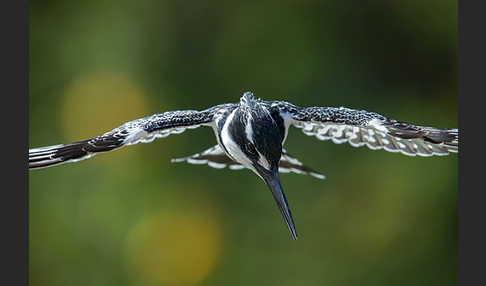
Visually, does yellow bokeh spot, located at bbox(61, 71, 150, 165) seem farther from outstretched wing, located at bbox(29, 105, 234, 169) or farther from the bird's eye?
the bird's eye

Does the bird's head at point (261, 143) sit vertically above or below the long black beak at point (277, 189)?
above

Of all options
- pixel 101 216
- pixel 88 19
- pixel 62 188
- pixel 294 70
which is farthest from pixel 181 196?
pixel 88 19

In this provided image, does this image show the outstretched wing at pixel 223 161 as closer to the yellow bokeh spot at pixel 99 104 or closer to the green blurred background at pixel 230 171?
the green blurred background at pixel 230 171

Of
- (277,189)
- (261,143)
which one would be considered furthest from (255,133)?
(277,189)

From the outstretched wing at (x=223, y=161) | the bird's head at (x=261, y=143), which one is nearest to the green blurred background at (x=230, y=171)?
the outstretched wing at (x=223, y=161)

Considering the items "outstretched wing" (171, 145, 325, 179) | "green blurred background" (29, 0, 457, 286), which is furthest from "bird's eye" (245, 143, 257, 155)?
"green blurred background" (29, 0, 457, 286)

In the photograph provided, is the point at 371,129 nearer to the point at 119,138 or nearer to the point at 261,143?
the point at 261,143

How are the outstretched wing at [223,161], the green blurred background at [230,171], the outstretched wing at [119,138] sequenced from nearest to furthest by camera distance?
the outstretched wing at [119,138] → the outstretched wing at [223,161] → the green blurred background at [230,171]
